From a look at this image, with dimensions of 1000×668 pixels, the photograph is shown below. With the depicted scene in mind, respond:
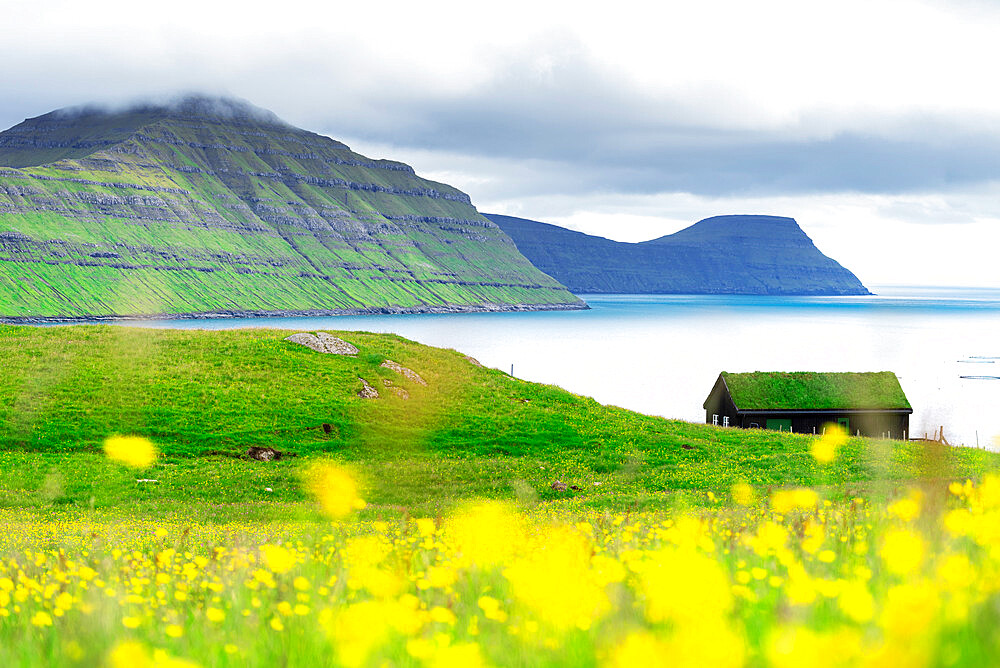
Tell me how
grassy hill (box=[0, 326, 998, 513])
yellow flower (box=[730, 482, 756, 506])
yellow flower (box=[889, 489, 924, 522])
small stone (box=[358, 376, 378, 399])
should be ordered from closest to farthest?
yellow flower (box=[889, 489, 924, 522]), yellow flower (box=[730, 482, 756, 506]), grassy hill (box=[0, 326, 998, 513]), small stone (box=[358, 376, 378, 399])

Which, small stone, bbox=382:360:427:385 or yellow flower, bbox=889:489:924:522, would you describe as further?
small stone, bbox=382:360:427:385

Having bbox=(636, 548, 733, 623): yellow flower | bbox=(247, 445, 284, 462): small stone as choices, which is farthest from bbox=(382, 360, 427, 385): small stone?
bbox=(636, 548, 733, 623): yellow flower

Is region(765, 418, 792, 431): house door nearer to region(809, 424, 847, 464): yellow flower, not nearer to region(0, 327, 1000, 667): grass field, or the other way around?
region(809, 424, 847, 464): yellow flower

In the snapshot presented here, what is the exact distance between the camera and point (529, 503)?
28.3m

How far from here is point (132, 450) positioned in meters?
41.1

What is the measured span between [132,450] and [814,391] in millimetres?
48110

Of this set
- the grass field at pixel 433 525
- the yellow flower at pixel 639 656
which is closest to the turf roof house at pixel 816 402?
the grass field at pixel 433 525

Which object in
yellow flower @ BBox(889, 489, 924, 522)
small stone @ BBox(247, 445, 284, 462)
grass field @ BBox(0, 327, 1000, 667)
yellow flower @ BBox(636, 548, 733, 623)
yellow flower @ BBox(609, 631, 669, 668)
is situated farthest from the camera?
small stone @ BBox(247, 445, 284, 462)

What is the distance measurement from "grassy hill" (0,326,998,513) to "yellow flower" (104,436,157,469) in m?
0.56

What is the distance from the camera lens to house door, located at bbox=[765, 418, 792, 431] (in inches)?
2518

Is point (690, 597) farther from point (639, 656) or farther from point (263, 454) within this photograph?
point (263, 454)

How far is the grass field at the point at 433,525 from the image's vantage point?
4265mm

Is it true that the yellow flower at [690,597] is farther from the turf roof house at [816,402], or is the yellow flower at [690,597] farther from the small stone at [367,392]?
the turf roof house at [816,402]

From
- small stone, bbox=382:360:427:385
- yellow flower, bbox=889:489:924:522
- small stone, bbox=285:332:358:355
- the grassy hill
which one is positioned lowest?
the grassy hill
